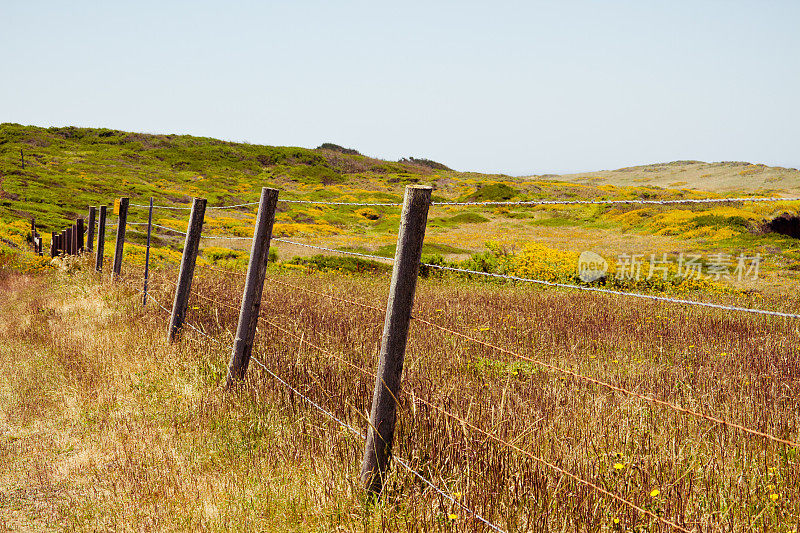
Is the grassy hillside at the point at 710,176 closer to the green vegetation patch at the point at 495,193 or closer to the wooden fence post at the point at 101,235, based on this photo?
the green vegetation patch at the point at 495,193

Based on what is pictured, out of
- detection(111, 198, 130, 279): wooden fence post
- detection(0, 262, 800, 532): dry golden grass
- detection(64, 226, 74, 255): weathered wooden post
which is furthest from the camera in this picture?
detection(64, 226, 74, 255): weathered wooden post

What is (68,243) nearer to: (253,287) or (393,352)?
(253,287)

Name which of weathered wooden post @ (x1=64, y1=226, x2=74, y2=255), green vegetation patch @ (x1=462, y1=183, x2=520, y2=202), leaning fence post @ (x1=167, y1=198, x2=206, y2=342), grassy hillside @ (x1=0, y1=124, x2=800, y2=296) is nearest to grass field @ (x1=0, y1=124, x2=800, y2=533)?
leaning fence post @ (x1=167, y1=198, x2=206, y2=342)

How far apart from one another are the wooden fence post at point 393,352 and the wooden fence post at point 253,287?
211 cm

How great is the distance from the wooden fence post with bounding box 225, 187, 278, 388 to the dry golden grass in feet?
0.59

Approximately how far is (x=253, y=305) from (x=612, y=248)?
2093cm

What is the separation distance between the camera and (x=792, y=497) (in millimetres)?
2650

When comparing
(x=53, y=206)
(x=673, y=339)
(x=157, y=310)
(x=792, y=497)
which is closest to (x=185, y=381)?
(x=157, y=310)

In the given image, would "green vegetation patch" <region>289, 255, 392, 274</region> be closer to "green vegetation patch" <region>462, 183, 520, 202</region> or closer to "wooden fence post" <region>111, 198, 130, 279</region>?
"wooden fence post" <region>111, 198, 130, 279</region>

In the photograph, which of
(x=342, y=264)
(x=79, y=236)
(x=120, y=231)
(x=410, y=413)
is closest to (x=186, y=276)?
(x=410, y=413)

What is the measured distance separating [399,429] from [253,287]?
82.6 inches

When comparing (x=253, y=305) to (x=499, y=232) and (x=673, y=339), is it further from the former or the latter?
(x=499, y=232)

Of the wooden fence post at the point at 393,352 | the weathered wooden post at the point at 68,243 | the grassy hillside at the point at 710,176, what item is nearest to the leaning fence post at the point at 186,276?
the wooden fence post at the point at 393,352

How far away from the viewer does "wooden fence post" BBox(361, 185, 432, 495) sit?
9.36 feet
